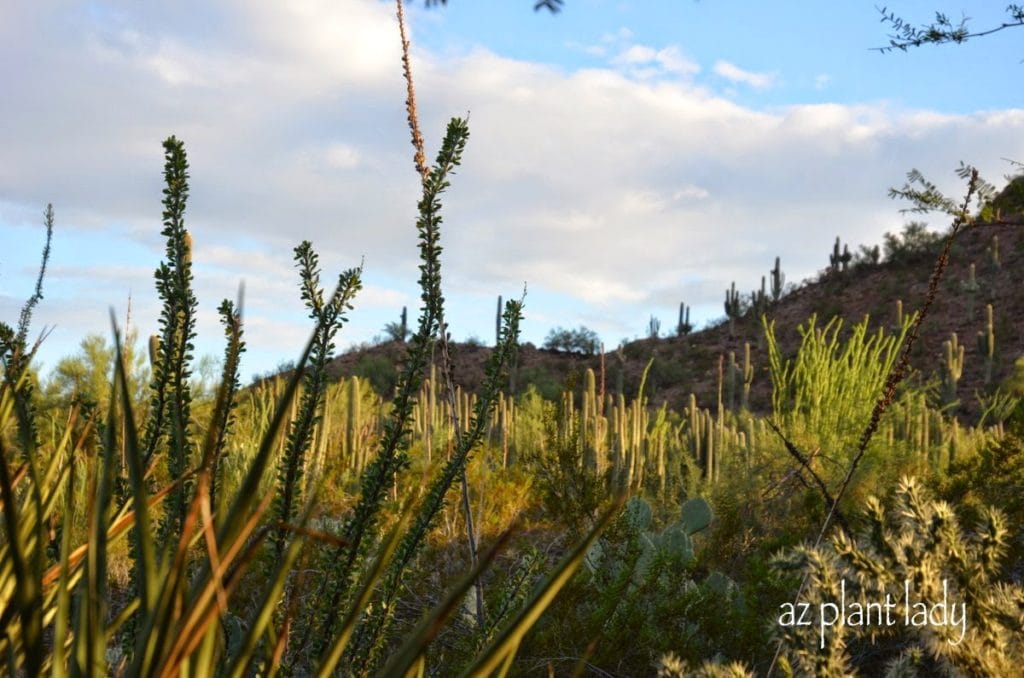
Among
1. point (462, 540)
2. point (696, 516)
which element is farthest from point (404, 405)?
point (462, 540)

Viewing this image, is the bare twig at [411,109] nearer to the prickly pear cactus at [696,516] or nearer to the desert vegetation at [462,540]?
the desert vegetation at [462,540]

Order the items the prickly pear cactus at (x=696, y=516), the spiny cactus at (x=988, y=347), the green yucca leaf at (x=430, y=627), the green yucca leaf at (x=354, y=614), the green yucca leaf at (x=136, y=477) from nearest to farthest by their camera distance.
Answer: the green yucca leaf at (x=136, y=477)
the green yucca leaf at (x=430, y=627)
the green yucca leaf at (x=354, y=614)
the prickly pear cactus at (x=696, y=516)
the spiny cactus at (x=988, y=347)

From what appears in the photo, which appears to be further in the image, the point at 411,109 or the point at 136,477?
the point at 411,109

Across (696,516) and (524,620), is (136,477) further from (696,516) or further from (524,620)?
(696,516)

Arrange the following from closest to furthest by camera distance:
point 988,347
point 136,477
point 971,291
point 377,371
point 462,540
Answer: point 136,477, point 462,540, point 988,347, point 971,291, point 377,371

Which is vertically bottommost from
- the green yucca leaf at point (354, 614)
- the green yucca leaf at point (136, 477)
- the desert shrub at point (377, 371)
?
the green yucca leaf at point (354, 614)

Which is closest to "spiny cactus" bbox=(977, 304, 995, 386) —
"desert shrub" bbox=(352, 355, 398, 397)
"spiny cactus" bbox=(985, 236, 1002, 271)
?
"spiny cactus" bbox=(985, 236, 1002, 271)

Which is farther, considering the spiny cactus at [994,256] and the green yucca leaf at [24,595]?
the spiny cactus at [994,256]

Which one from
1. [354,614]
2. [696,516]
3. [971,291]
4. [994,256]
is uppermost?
[994,256]

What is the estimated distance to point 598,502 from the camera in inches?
164

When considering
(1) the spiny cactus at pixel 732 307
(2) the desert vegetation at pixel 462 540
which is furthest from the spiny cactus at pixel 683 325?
(2) the desert vegetation at pixel 462 540

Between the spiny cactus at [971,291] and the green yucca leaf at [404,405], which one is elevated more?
the spiny cactus at [971,291]

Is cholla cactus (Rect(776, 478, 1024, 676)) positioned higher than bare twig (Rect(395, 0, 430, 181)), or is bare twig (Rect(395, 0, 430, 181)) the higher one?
bare twig (Rect(395, 0, 430, 181))

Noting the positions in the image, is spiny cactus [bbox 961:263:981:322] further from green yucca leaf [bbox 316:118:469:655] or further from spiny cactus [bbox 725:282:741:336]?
green yucca leaf [bbox 316:118:469:655]
